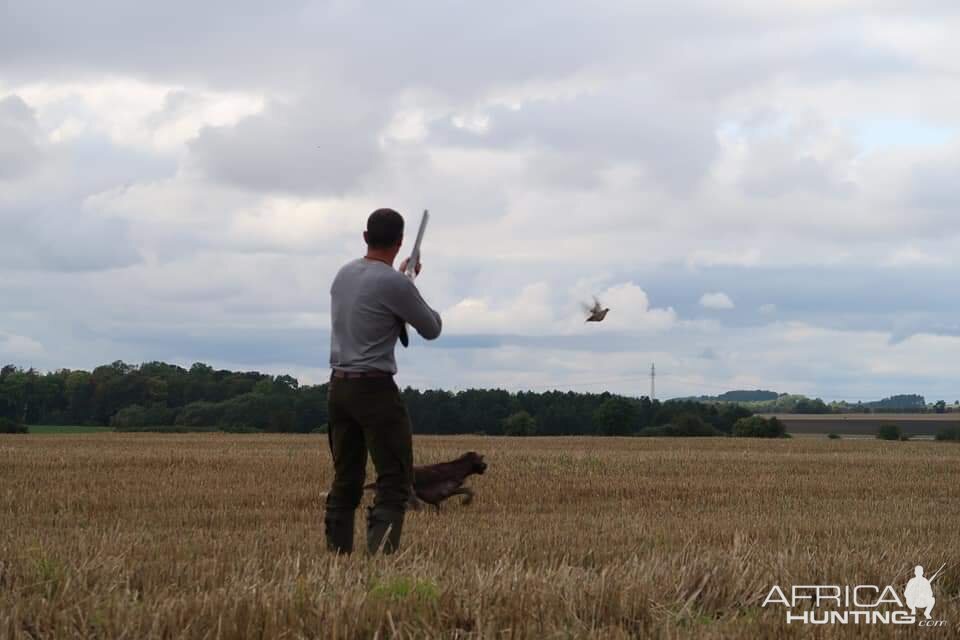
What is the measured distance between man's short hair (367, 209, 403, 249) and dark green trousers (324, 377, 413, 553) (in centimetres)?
87

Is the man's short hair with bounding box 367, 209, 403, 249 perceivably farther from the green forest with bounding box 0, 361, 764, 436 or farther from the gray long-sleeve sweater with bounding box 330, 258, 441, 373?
the green forest with bounding box 0, 361, 764, 436

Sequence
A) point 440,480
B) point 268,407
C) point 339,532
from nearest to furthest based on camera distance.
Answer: point 339,532
point 440,480
point 268,407

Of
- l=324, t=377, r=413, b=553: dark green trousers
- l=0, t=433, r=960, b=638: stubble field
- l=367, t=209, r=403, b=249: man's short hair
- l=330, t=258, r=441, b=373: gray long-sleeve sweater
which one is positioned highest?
l=367, t=209, r=403, b=249: man's short hair

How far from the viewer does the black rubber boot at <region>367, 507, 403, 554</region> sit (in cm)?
755

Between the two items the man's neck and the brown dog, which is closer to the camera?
the man's neck

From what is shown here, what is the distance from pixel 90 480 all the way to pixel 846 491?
10.4m

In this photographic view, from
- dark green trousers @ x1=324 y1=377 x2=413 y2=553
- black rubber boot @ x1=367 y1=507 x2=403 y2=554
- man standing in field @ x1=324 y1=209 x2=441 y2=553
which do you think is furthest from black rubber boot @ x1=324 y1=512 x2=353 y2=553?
black rubber boot @ x1=367 y1=507 x2=403 y2=554

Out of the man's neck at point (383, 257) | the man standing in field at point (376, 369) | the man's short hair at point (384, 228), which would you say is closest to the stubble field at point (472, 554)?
the man standing in field at point (376, 369)

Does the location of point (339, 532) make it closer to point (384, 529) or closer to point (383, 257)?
point (384, 529)

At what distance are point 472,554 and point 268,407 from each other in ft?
176

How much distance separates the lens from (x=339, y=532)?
785 centimetres

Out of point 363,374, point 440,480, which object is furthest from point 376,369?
point 440,480

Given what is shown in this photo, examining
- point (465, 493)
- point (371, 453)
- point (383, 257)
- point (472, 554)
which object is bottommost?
point (472, 554)

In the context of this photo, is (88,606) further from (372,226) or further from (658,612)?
(372,226)
